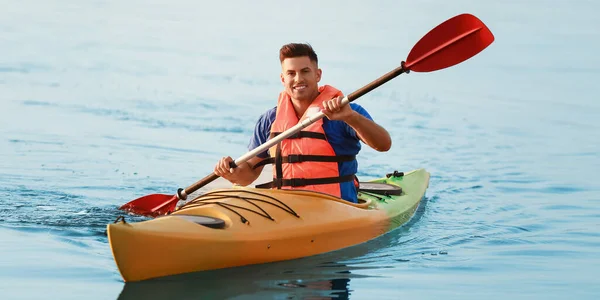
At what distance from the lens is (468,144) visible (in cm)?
1039

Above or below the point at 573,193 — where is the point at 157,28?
above

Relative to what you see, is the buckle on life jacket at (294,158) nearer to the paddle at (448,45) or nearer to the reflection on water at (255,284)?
the paddle at (448,45)

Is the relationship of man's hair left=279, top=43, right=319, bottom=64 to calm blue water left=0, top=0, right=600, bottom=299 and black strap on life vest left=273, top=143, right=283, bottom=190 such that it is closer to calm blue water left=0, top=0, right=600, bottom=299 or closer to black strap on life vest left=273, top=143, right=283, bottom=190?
black strap on life vest left=273, top=143, right=283, bottom=190

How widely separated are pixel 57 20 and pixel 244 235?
13.7 meters

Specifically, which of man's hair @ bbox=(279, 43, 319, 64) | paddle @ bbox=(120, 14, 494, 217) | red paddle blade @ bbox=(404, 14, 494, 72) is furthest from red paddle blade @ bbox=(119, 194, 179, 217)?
red paddle blade @ bbox=(404, 14, 494, 72)

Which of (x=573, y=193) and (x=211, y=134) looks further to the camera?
(x=211, y=134)

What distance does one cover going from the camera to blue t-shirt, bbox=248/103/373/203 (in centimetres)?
535

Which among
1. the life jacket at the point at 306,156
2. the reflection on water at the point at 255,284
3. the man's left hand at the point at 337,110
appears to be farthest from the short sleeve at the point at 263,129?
the reflection on water at the point at 255,284

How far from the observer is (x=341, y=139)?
538 centimetres

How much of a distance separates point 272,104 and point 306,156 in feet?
22.2

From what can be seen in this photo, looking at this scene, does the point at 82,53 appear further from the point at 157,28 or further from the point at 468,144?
the point at 468,144

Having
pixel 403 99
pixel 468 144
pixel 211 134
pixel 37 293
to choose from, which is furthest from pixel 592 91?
pixel 37 293

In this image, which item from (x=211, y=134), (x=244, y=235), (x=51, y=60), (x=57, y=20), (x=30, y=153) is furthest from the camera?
(x=57, y=20)

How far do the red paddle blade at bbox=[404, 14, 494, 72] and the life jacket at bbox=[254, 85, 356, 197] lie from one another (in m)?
0.52
